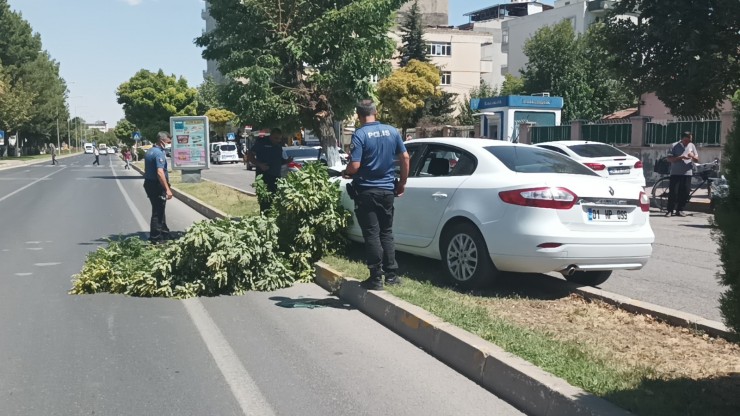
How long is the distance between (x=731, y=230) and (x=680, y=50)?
1886 centimetres

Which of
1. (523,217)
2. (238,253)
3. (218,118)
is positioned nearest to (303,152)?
(238,253)

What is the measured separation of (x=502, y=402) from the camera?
4371 mm

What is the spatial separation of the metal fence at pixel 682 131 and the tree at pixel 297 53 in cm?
1482

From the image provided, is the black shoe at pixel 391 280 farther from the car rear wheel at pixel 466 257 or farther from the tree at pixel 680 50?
the tree at pixel 680 50

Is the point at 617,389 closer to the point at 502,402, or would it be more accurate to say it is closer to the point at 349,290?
the point at 502,402

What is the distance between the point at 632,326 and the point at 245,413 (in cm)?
333

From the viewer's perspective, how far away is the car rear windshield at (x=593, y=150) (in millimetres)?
17466

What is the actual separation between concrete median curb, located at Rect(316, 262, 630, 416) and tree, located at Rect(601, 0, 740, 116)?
53.1 ft

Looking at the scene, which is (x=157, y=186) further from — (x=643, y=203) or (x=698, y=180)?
(x=698, y=180)

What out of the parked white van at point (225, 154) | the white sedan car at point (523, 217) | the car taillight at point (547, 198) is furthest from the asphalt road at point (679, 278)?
the parked white van at point (225, 154)

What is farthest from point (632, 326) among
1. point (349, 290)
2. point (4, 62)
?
point (4, 62)

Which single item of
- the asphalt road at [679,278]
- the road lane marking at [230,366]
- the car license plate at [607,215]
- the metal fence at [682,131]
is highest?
the metal fence at [682,131]

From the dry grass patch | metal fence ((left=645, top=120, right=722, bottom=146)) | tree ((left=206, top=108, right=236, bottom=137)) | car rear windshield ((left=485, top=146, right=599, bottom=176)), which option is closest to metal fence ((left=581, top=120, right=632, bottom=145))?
metal fence ((left=645, top=120, right=722, bottom=146))

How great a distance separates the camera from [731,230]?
10.8ft
